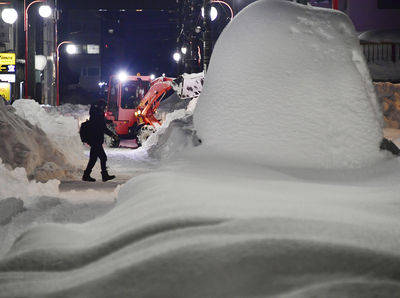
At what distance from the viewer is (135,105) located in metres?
24.2

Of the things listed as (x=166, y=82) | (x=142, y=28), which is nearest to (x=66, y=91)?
(x=142, y=28)

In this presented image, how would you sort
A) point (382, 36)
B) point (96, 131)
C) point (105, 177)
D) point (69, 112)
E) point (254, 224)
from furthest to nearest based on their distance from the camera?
point (69, 112) → point (382, 36) → point (96, 131) → point (105, 177) → point (254, 224)

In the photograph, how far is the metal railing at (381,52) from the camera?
27844 mm

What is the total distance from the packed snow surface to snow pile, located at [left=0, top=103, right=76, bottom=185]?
693 cm

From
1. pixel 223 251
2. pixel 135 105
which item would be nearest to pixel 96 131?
pixel 223 251

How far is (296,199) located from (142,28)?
66.2m

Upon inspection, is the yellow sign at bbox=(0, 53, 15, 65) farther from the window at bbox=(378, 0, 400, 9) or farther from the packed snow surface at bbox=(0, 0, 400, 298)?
the packed snow surface at bbox=(0, 0, 400, 298)

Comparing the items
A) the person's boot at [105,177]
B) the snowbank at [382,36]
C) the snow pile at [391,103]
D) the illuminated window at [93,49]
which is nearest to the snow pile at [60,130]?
the person's boot at [105,177]

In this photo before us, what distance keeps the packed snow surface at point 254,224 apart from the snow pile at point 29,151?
22.7ft

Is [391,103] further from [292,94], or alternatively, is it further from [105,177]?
[292,94]

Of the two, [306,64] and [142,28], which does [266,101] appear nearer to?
[306,64]

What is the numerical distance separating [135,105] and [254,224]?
21.4 m

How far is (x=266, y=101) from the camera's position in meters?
5.52

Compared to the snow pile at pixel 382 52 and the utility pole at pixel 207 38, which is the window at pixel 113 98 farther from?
the snow pile at pixel 382 52
